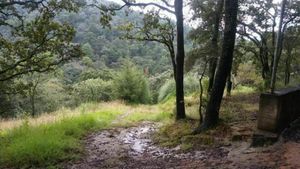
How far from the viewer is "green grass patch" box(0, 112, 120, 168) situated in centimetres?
867

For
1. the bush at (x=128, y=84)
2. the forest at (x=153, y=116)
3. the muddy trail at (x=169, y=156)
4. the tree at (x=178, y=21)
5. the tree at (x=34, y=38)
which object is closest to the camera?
the muddy trail at (x=169, y=156)

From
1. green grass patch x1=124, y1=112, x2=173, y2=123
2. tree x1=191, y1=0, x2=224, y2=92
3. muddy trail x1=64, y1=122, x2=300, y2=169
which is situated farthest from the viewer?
green grass patch x1=124, y1=112, x2=173, y2=123

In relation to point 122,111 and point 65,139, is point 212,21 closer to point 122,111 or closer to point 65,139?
point 122,111

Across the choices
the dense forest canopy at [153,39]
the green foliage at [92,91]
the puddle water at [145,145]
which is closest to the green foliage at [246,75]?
the dense forest canopy at [153,39]

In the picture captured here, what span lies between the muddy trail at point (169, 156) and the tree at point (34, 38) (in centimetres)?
304

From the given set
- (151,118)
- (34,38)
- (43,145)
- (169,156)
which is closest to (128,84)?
(151,118)

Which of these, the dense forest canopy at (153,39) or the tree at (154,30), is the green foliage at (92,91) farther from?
the tree at (154,30)

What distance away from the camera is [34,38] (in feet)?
34.2

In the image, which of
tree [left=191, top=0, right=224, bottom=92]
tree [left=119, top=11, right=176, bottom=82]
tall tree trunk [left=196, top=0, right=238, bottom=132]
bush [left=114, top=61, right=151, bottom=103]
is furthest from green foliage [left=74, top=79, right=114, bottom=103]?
tall tree trunk [left=196, top=0, right=238, bottom=132]

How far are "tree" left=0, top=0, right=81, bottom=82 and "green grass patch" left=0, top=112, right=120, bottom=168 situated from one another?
1.85 meters

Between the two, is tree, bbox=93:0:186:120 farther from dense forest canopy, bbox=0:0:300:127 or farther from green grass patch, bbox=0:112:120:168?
green grass patch, bbox=0:112:120:168

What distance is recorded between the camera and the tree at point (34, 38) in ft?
33.6

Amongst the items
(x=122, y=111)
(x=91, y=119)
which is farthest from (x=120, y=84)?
(x=91, y=119)

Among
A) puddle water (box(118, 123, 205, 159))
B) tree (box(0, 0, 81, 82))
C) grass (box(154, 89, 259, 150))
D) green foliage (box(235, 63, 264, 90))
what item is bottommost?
puddle water (box(118, 123, 205, 159))
